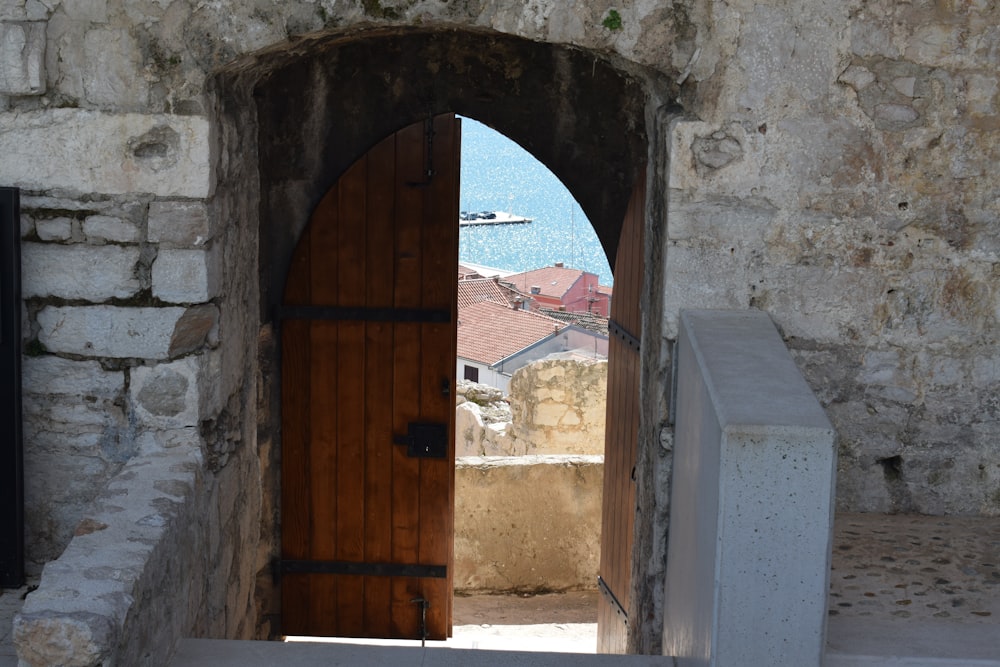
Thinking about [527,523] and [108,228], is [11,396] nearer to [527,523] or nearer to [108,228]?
[108,228]

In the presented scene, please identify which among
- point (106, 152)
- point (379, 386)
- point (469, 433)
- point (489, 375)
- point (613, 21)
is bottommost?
point (489, 375)

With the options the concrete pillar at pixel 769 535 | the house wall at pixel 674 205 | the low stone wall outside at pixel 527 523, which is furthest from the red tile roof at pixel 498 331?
the concrete pillar at pixel 769 535

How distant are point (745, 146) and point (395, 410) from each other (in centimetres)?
195

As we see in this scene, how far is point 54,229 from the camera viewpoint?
3012 mm

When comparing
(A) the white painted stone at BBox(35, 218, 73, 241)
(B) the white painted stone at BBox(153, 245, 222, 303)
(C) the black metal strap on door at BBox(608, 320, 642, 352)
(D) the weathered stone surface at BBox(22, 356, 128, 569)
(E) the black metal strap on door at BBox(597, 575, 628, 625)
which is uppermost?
(A) the white painted stone at BBox(35, 218, 73, 241)

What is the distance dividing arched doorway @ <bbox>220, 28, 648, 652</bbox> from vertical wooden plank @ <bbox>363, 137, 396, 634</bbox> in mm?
168

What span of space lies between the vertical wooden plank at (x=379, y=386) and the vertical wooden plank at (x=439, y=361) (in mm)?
139

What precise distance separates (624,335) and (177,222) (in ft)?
5.75

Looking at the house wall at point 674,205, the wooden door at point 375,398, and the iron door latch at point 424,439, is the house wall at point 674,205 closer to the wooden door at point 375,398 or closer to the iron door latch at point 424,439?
the wooden door at point 375,398

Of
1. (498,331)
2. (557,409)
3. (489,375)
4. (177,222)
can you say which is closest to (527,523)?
(557,409)

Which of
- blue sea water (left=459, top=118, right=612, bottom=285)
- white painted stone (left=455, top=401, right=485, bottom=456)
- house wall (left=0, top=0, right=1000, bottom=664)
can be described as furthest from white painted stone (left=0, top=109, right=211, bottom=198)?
blue sea water (left=459, top=118, right=612, bottom=285)

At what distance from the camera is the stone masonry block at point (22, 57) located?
114 inches

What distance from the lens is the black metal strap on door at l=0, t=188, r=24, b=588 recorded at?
9.63 feet

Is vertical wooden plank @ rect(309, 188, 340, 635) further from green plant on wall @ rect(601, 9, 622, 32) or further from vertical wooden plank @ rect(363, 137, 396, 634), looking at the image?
green plant on wall @ rect(601, 9, 622, 32)
